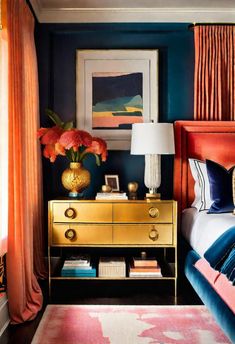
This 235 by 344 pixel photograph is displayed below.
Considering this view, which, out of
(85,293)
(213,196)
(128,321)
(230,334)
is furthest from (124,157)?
(230,334)

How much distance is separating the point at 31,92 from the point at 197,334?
227 cm

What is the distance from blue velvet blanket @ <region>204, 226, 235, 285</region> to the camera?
2.29 m

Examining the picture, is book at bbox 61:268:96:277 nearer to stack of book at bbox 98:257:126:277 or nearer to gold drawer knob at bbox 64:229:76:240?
stack of book at bbox 98:257:126:277

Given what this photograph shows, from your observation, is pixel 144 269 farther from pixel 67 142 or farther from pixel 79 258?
pixel 67 142

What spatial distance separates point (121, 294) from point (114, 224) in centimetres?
57

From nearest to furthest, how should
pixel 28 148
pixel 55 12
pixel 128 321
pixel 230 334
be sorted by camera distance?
pixel 230 334 → pixel 128 321 → pixel 28 148 → pixel 55 12

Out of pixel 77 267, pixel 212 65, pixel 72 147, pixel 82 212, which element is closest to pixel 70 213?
pixel 82 212

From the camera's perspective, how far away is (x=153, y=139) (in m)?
3.67

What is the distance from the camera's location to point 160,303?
3.37 meters

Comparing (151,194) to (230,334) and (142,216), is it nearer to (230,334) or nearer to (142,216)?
(142,216)

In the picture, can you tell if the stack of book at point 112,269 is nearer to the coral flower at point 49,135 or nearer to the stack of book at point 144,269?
the stack of book at point 144,269

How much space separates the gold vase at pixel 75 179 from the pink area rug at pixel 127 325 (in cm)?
98

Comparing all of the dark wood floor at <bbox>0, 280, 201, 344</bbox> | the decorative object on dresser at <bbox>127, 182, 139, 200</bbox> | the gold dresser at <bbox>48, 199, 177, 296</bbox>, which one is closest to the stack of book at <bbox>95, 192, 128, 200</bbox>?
the gold dresser at <bbox>48, 199, 177, 296</bbox>

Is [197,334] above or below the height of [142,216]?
below
